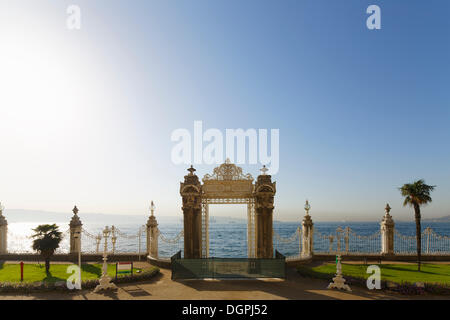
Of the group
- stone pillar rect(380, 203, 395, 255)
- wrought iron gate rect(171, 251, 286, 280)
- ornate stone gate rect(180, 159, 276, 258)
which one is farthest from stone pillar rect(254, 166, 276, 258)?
stone pillar rect(380, 203, 395, 255)

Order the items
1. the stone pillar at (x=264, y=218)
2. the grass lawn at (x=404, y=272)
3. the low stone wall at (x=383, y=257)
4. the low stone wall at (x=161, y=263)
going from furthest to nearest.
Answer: the low stone wall at (x=383, y=257)
the low stone wall at (x=161, y=263)
the stone pillar at (x=264, y=218)
the grass lawn at (x=404, y=272)

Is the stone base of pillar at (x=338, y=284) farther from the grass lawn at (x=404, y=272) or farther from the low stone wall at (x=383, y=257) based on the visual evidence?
the low stone wall at (x=383, y=257)

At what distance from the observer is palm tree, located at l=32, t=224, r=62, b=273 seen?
15.6m

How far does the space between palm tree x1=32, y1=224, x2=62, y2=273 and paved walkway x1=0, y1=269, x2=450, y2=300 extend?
4.01 metres

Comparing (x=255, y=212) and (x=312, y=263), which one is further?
(x=312, y=263)

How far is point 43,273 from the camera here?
15.5 m

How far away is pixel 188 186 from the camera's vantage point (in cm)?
1652

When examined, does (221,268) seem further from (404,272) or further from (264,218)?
(404,272)

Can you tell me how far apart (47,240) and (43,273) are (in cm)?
192

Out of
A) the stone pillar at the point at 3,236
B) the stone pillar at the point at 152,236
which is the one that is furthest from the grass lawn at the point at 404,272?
the stone pillar at the point at 3,236

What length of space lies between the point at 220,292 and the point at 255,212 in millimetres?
5730

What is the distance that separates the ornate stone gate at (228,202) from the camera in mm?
16188

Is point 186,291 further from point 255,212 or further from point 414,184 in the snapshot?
point 414,184
